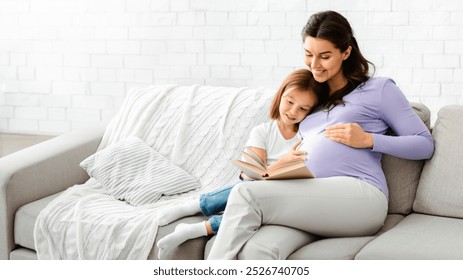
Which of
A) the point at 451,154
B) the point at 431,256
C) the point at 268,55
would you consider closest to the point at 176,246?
the point at 431,256

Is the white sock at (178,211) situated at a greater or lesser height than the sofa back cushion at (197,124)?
lesser

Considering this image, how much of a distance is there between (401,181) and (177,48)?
2.17 m

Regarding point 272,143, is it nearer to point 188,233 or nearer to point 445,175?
point 188,233

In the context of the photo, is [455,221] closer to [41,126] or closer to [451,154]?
[451,154]

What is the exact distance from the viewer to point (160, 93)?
382cm

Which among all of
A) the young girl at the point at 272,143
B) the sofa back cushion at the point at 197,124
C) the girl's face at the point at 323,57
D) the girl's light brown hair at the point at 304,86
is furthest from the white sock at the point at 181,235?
the girl's face at the point at 323,57

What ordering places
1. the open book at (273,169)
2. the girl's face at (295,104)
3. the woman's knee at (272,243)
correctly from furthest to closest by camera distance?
the girl's face at (295,104) < the open book at (273,169) < the woman's knee at (272,243)

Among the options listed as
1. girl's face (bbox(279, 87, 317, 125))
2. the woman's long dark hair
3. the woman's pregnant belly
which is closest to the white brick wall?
the woman's long dark hair

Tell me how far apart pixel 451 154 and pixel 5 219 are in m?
1.84

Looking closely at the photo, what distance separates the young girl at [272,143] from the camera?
114 inches

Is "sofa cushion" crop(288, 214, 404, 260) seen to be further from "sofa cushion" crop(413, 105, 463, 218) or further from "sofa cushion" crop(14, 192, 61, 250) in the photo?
"sofa cushion" crop(14, 192, 61, 250)

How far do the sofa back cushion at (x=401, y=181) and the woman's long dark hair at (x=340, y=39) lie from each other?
327 millimetres

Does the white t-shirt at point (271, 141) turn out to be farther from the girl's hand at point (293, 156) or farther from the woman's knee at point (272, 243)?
the woman's knee at point (272, 243)

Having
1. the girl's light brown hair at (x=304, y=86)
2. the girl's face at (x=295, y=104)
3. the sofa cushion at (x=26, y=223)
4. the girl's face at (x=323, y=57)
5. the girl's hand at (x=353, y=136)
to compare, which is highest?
the girl's face at (x=323, y=57)
